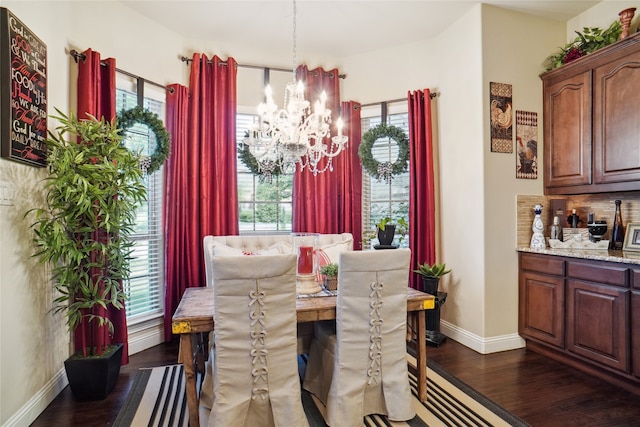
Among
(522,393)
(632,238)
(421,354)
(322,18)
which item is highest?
(322,18)

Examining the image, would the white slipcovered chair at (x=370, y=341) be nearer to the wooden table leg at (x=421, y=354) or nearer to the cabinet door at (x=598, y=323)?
the wooden table leg at (x=421, y=354)

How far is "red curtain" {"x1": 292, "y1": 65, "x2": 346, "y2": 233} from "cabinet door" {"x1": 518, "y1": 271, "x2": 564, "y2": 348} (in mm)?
1946

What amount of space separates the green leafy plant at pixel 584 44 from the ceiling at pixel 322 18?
31 cm

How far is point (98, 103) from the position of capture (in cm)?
290

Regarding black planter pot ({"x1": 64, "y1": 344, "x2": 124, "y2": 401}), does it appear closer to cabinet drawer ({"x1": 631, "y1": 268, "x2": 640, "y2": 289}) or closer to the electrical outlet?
the electrical outlet

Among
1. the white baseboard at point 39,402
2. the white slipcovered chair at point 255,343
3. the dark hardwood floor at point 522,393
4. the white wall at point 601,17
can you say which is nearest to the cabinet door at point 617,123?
the white wall at point 601,17

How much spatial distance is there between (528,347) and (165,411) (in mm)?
3149

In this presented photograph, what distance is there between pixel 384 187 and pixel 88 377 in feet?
10.7

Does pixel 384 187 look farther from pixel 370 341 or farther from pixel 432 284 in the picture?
pixel 370 341

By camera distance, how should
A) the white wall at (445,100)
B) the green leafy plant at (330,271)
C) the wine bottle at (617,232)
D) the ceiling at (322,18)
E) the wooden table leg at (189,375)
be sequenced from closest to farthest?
the wooden table leg at (189,375), the white wall at (445,100), the green leafy plant at (330,271), the wine bottle at (617,232), the ceiling at (322,18)

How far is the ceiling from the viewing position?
318 centimetres

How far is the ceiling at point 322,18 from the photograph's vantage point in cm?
318

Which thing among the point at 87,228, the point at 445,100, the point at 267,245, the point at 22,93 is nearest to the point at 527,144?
the point at 445,100

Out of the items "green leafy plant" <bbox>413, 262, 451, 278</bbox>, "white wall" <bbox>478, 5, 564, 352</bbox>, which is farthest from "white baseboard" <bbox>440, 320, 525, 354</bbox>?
"green leafy plant" <bbox>413, 262, 451, 278</bbox>
